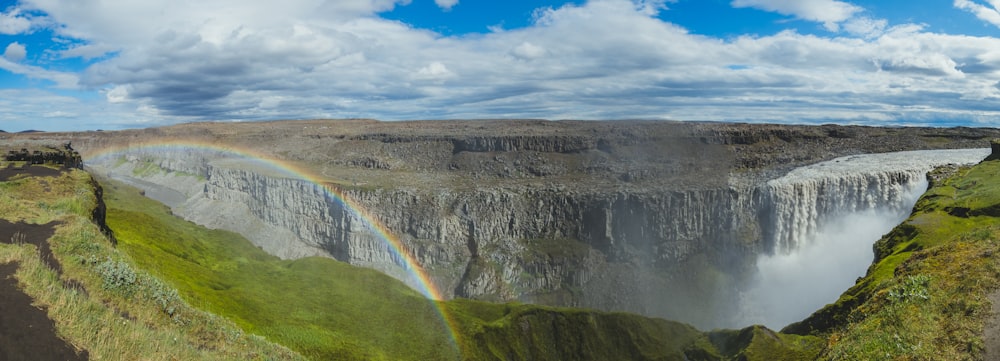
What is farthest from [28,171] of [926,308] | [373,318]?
[926,308]

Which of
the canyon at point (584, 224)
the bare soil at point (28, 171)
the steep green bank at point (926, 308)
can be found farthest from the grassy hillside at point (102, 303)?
the canyon at point (584, 224)

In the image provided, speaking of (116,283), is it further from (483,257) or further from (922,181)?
(922,181)

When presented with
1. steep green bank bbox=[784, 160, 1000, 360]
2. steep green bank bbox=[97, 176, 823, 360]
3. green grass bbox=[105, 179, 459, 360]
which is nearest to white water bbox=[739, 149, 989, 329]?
steep green bank bbox=[97, 176, 823, 360]

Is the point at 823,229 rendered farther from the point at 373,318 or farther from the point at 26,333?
the point at 26,333

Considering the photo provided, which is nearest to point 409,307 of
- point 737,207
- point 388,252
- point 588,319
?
point 588,319

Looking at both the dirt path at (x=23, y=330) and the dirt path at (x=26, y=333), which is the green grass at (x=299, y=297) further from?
the dirt path at (x=26, y=333)
